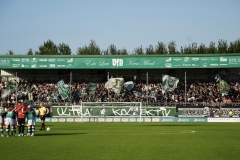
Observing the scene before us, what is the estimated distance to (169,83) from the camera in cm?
5312

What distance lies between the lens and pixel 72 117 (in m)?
50.3

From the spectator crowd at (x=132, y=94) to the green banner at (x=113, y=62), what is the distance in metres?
3.03

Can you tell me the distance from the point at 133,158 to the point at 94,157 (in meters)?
1.34

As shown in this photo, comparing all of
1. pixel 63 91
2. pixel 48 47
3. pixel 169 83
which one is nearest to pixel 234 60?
pixel 169 83

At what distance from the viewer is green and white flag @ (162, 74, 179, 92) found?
174 feet

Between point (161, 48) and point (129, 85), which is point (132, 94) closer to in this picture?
point (129, 85)

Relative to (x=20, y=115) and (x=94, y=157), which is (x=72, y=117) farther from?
(x=94, y=157)

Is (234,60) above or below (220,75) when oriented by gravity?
above

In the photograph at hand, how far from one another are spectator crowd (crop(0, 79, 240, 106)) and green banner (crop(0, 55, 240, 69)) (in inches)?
119

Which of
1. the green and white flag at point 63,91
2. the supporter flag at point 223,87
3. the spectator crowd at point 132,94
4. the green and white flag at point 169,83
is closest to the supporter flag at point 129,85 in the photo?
the spectator crowd at point 132,94

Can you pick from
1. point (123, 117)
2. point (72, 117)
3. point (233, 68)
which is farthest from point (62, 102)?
point (233, 68)

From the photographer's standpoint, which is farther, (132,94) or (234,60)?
(234,60)

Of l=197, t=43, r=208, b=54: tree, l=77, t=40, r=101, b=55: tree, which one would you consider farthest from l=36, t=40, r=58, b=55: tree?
l=197, t=43, r=208, b=54: tree

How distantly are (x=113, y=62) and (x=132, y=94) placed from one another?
644cm
